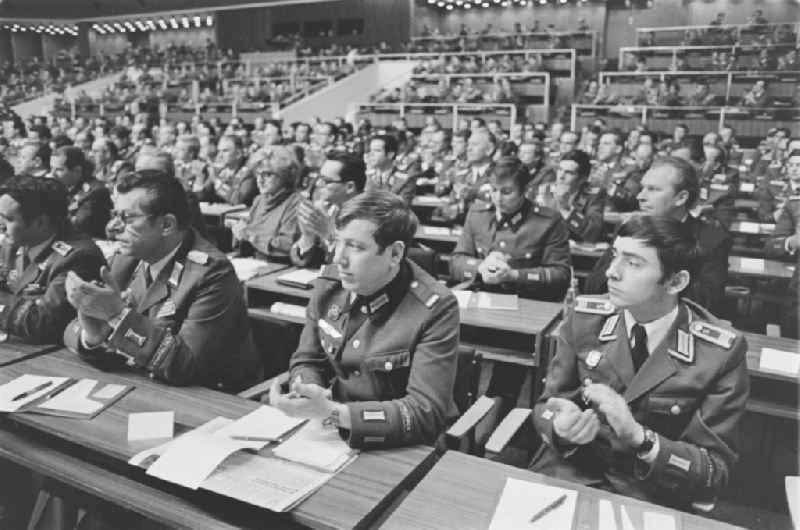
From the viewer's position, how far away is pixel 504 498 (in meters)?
1.38

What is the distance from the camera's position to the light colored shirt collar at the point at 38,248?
2.55 metres

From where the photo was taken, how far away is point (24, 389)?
6.11 feet

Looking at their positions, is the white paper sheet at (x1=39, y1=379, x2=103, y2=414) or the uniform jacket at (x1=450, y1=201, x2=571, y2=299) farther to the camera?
the uniform jacket at (x1=450, y1=201, x2=571, y2=299)

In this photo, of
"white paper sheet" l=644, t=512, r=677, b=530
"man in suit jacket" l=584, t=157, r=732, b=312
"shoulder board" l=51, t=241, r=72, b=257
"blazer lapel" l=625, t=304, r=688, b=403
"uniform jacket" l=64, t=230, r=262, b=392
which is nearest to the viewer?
"white paper sheet" l=644, t=512, r=677, b=530

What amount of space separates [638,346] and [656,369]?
0.32 ft

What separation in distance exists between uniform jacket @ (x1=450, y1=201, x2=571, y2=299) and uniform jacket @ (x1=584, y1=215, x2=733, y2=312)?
0.25 meters

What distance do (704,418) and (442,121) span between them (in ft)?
36.7

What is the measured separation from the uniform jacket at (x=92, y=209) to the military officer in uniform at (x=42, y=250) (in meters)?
2.00

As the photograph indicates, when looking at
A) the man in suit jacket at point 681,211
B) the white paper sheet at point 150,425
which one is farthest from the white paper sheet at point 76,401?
the man in suit jacket at point 681,211

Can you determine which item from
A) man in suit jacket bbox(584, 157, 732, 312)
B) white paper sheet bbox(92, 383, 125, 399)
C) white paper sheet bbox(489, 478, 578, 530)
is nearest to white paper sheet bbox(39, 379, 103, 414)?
white paper sheet bbox(92, 383, 125, 399)

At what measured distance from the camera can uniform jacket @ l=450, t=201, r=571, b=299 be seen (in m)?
3.36

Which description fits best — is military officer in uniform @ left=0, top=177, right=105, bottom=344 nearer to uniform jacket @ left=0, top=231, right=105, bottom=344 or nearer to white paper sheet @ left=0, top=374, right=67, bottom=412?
uniform jacket @ left=0, top=231, right=105, bottom=344

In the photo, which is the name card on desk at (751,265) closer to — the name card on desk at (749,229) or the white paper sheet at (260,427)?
the name card on desk at (749,229)

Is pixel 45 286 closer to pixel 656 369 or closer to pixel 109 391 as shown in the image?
pixel 109 391
